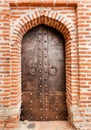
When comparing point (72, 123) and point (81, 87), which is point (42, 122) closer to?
point (72, 123)

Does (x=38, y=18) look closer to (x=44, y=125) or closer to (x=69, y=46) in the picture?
(x=69, y=46)

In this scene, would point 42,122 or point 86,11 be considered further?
point 42,122

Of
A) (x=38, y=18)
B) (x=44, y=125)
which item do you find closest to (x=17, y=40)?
(x=38, y=18)

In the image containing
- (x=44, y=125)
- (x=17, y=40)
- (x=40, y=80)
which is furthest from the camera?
(x=40, y=80)

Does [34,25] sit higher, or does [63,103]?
[34,25]

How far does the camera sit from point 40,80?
330cm

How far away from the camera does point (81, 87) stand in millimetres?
2811

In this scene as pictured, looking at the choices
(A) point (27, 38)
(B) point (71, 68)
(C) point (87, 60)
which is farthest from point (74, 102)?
(A) point (27, 38)

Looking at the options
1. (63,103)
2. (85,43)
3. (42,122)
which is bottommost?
(42,122)

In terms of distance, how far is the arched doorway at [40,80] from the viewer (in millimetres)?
3297

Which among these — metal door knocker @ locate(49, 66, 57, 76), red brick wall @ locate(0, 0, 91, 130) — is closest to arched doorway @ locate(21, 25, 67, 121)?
metal door knocker @ locate(49, 66, 57, 76)

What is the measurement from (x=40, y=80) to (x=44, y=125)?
3.19 ft

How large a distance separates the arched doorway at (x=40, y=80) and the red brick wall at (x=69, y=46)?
0.36 metres

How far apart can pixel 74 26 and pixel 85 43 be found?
42 centimetres
